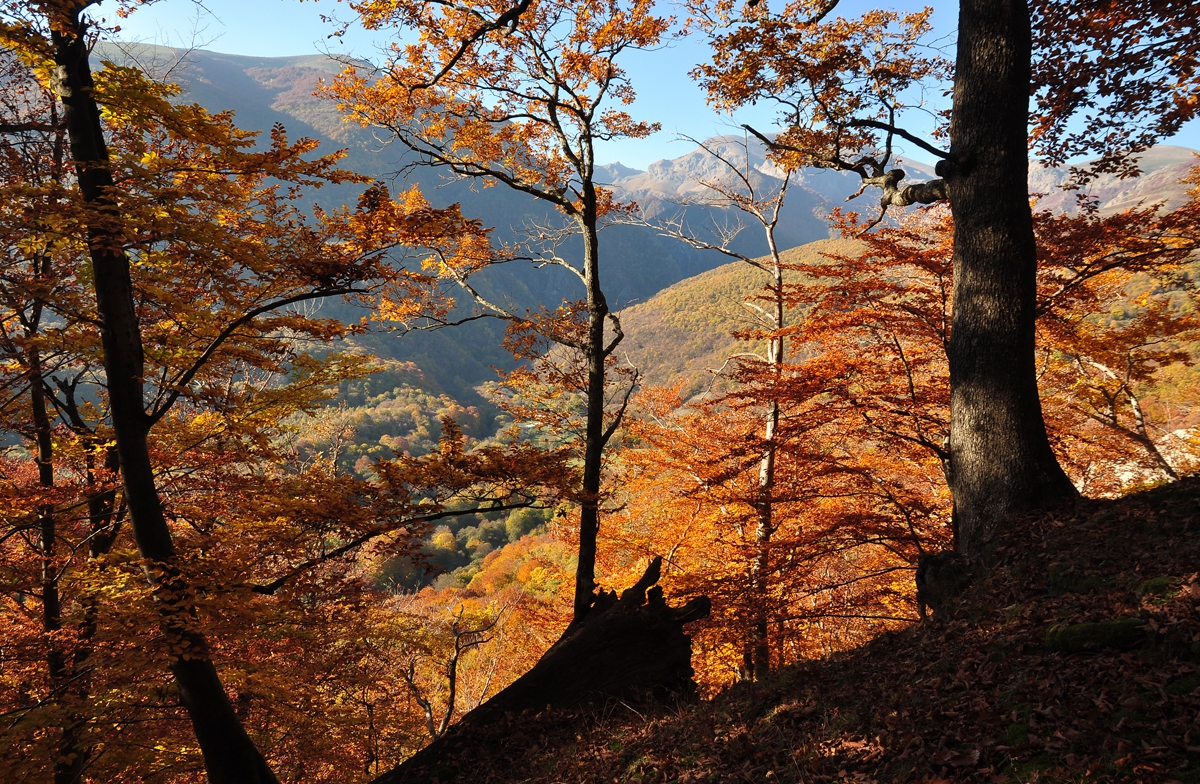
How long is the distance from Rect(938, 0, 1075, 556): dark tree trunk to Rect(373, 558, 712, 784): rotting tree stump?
2796mm

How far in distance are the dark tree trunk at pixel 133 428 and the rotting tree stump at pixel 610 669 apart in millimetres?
2031

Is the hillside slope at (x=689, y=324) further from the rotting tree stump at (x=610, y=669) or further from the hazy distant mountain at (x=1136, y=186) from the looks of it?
the rotting tree stump at (x=610, y=669)

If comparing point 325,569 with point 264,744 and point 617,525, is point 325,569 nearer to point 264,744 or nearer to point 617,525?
point 264,744

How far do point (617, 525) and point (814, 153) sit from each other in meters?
10.2

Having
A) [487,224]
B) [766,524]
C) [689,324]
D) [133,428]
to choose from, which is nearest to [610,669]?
[766,524]

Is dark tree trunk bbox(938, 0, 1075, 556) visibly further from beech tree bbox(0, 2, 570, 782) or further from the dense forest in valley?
beech tree bbox(0, 2, 570, 782)

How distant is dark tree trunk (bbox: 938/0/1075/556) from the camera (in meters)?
4.43

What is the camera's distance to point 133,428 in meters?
5.26

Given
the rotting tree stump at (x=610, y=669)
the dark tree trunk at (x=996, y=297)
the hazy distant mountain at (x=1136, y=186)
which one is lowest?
the rotting tree stump at (x=610, y=669)

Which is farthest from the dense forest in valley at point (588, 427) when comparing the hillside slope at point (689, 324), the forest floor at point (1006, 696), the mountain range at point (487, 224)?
the mountain range at point (487, 224)

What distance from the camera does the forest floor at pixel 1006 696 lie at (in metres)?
2.27

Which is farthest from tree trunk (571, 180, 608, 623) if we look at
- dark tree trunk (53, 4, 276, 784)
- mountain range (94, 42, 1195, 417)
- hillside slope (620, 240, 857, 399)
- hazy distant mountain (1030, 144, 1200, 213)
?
mountain range (94, 42, 1195, 417)

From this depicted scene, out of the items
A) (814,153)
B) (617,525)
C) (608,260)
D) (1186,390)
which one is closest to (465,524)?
(617,525)

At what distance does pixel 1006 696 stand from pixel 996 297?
3127 mm
